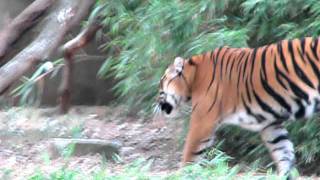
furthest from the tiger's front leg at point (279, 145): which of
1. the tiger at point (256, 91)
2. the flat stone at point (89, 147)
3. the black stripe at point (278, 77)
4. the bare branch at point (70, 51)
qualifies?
the bare branch at point (70, 51)

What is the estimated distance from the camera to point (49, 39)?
855 centimetres

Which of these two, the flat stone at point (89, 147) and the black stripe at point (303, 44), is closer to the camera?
the black stripe at point (303, 44)

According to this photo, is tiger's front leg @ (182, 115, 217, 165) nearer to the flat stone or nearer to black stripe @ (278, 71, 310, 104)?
black stripe @ (278, 71, 310, 104)

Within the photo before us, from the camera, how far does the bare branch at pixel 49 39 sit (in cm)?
829

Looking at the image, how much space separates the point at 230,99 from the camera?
20.9 feet

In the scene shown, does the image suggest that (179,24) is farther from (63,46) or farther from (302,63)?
(63,46)

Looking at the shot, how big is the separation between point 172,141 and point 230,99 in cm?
201

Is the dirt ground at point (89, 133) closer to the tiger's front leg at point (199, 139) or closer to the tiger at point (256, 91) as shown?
the tiger's front leg at point (199, 139)

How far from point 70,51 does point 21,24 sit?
0.64m

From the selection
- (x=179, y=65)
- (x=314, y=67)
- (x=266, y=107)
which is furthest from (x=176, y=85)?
(x=314, y=67)

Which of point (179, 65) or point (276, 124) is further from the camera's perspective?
point (179, 65)

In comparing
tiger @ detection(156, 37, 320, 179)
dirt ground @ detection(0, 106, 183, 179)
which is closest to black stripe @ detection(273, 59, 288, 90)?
tiger @ detection(156, 37, 320, 179)

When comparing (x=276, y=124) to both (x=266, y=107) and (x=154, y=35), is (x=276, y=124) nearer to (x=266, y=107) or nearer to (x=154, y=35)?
(x=266, y=107)

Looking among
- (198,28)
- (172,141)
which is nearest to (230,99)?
(198,28)
